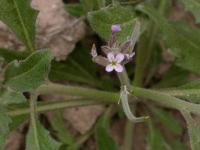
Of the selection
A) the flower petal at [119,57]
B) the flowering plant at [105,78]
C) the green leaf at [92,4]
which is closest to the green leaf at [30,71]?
the flowering plant at [105,78]

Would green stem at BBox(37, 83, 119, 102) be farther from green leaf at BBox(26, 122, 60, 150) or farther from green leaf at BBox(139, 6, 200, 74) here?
green leaf at BBox(139, 6, 200, 74)

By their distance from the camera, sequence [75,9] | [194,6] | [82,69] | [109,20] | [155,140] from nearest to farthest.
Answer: [109,20]
[194,6]
[75,9]
[155,140]
[82,69]

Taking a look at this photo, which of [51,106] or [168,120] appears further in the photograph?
[168,120]

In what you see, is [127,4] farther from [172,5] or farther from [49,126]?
[49,126]

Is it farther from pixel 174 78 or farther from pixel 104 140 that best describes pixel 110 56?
pixel 174 78

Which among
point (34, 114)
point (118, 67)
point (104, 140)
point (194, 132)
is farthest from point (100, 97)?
point (118, 67)

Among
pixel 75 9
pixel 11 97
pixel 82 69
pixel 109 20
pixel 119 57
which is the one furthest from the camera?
pixel 82 69

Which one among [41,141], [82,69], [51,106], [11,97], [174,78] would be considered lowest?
[174,78]
